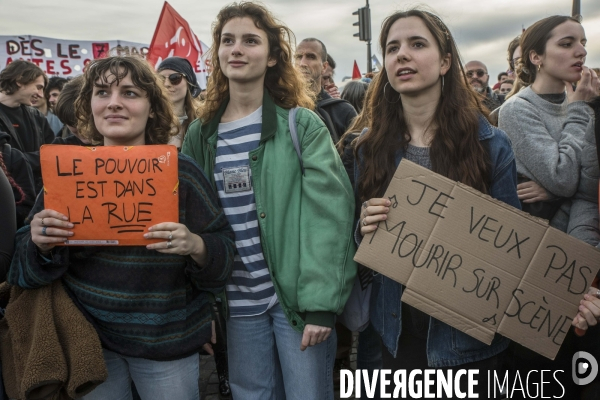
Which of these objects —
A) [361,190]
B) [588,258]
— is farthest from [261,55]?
[588,258]

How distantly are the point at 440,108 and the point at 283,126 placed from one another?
698mm

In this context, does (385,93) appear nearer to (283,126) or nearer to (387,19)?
(387,19)

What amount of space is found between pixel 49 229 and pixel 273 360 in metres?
1.14

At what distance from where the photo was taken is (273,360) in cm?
238

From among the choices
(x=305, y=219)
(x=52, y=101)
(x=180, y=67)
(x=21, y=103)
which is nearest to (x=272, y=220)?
(x=305, y=219)

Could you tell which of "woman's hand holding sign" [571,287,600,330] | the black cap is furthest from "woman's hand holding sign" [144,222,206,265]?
the black cap

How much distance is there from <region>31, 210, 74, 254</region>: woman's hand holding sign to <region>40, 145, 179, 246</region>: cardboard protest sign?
0.09ft

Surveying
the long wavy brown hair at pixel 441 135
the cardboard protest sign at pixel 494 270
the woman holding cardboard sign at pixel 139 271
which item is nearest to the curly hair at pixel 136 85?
the woman holding cardboard sign at pixel 139 271

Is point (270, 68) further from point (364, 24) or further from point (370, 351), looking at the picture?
point (364, 24)

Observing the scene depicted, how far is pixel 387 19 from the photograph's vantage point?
7.59ft

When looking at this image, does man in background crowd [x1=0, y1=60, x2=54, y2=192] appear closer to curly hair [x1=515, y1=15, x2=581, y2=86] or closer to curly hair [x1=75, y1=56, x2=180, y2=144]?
curly hair [x1=75, y1=56, x2=180, y2=144]

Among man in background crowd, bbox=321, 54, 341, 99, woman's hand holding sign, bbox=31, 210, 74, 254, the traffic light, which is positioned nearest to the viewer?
woman's hand holding sign, bbox=31, 210, 74, 254

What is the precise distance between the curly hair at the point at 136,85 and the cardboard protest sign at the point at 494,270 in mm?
1162

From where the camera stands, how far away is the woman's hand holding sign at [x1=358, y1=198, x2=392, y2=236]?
1974mm
